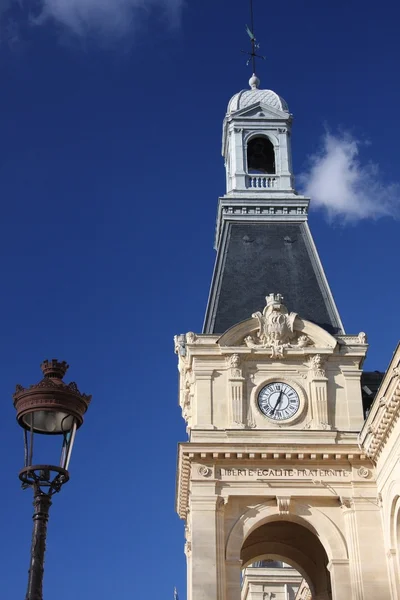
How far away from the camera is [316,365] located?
116 ft

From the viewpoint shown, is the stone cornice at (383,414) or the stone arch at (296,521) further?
the stone arch at (296,521)

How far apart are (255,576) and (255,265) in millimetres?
25137

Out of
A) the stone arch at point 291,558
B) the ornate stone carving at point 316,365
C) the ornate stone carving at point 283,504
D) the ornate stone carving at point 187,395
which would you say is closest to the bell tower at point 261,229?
the ornate stone carving at point 187,395

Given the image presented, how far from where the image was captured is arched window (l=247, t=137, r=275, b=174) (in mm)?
46219

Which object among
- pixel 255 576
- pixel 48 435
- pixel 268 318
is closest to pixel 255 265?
pixel 268 318

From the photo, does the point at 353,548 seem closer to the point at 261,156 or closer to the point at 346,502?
the point at 346,502

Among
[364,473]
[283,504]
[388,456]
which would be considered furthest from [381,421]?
[283,504]

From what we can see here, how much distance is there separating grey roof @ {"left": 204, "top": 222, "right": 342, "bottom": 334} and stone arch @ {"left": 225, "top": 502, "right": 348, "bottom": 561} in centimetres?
772

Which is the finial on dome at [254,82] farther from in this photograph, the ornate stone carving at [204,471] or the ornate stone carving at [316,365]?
the ornate stone carving at [204,471]

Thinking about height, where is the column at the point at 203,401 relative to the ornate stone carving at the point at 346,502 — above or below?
above

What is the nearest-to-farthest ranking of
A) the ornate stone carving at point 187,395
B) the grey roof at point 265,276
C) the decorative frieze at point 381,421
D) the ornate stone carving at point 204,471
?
the decorative frieze at point 381,421 < the ornate stone carving at point 204,471 < the ornate stone carving at point 187,395 < the grey roof at point 265,276

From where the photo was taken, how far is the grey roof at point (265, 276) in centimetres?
3797

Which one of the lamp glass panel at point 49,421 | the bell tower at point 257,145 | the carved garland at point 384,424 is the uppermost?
the bell tower at point 257,145

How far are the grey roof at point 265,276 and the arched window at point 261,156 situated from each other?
504cm
